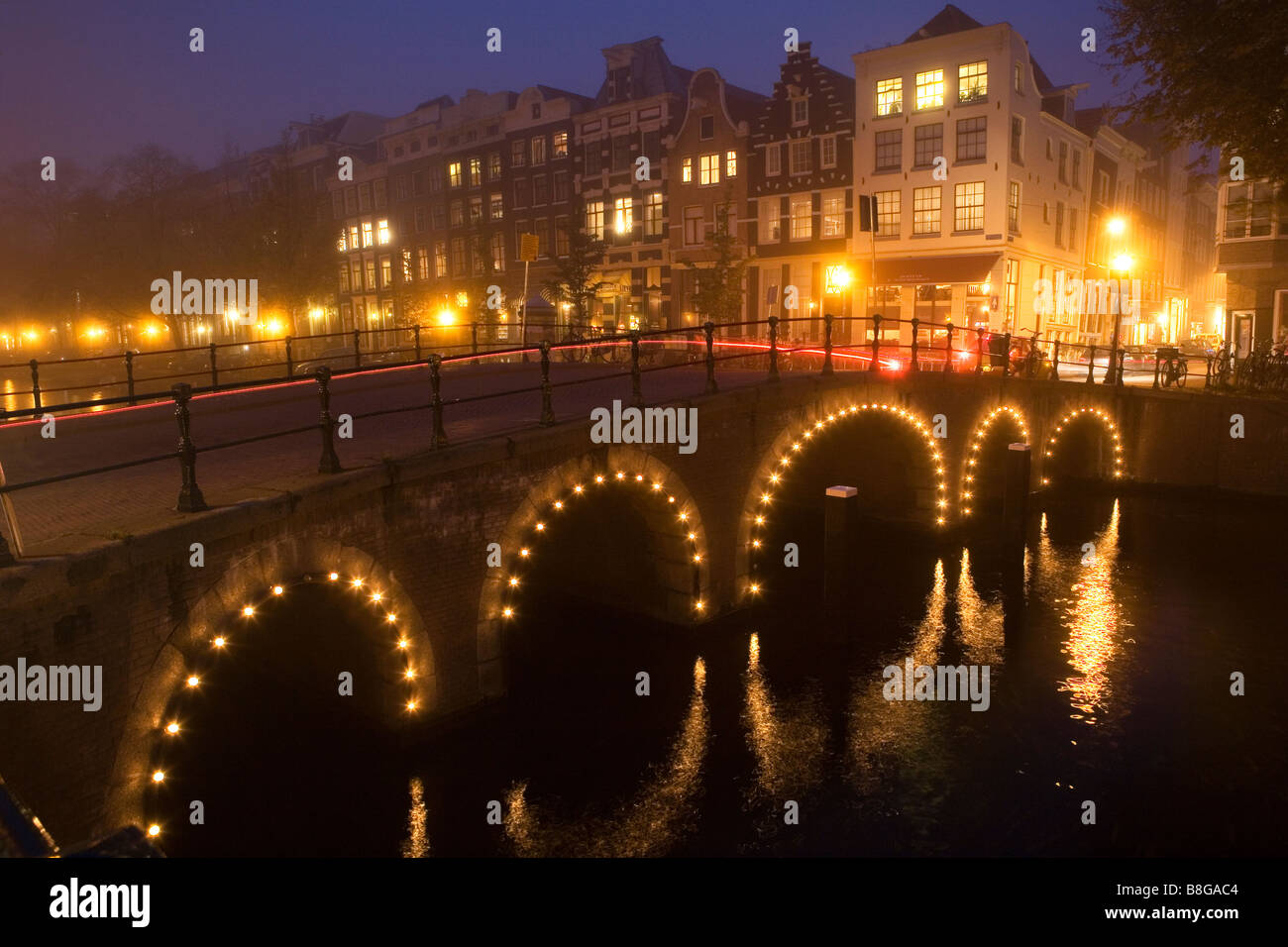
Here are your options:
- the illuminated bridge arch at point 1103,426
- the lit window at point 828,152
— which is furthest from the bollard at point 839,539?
the lit window at point 828,152

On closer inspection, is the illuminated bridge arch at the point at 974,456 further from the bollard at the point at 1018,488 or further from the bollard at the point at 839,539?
the bollard at the point at 839,539

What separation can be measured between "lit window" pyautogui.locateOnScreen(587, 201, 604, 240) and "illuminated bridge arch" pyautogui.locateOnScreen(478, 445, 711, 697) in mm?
28225

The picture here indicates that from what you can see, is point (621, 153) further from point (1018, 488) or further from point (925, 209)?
point (1018, 488)

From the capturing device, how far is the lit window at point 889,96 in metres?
32.3

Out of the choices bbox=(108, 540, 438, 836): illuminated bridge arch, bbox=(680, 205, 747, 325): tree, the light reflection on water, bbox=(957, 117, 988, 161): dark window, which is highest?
bbox=(957, 117, 988, 161): dark window

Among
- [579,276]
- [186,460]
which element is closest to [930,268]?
[579,276]

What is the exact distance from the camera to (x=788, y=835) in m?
8.50

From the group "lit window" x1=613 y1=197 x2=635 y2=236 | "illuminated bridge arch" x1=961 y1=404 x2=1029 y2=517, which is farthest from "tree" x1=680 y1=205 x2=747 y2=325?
"illuminated bridge arch" x1=961 y1=404 x2=1029 y2=517

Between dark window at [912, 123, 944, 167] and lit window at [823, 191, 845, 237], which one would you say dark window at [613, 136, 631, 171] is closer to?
lit window at [823, 191, 845, 237]

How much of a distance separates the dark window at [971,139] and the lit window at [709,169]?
31.9 feet

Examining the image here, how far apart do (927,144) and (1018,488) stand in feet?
68.4

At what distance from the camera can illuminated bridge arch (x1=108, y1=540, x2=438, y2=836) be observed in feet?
22.1

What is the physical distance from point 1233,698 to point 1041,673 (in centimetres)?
223
